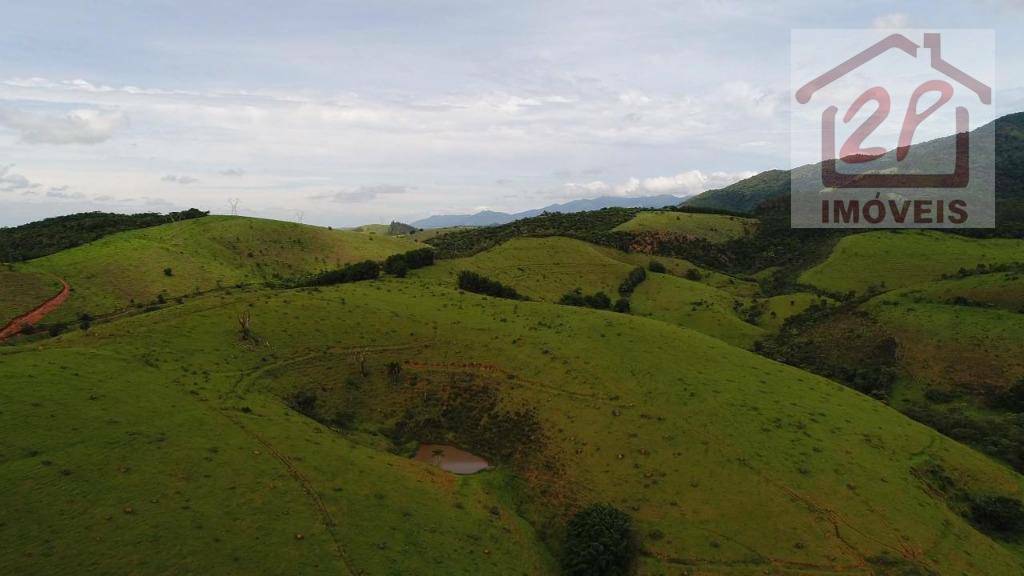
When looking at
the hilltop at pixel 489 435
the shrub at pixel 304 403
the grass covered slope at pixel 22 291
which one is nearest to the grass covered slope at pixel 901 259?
the hilltop at pixel 489 435

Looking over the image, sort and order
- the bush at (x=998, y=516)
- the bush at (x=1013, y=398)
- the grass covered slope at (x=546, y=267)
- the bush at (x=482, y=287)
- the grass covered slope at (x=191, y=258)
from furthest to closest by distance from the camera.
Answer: the grass covered slope at (x=546, y=267), the grass covered slope at (x=191, y=258), the bush at (x=482, y=287), the bush at (x=1013, y=398), the bush at (x=998, y=516)

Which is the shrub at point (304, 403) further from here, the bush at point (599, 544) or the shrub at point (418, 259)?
the shrub at point (418, 259)

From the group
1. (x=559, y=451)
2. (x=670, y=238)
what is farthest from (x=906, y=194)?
(x=559, y=451)

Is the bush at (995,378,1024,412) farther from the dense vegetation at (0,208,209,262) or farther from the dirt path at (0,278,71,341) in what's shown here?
the dense vegetation at (0,208,209,262)

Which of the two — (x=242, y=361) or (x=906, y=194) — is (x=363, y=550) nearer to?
(x=242, y=361)

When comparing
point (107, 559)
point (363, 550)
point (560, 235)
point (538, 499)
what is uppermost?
point (560, 235)

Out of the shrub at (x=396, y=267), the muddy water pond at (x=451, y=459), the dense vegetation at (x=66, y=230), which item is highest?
the dense vegetation at (x=66, y=230)

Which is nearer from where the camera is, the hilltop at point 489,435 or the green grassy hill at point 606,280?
the hilltop at point 489,435
